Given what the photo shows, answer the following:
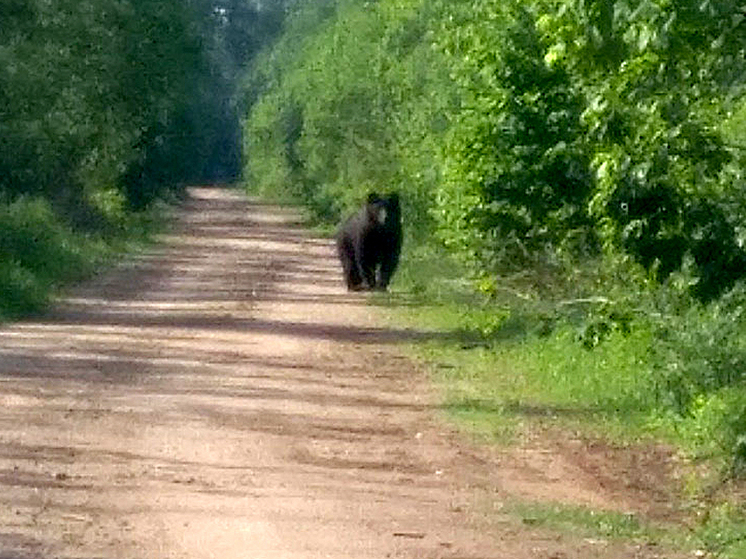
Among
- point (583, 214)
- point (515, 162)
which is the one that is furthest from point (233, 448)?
point (515, 162)

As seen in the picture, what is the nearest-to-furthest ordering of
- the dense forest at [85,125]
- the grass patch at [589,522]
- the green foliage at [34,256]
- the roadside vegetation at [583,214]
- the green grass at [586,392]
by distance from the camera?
the roadside vegetation at [583,214] < the grass patch at [589,522] < the green grass at [586,392] < the green foliage at [34,256] < the dense forest at [85,125]

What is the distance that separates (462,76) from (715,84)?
43.2ft

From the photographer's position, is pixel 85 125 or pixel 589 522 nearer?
pixel 589 522

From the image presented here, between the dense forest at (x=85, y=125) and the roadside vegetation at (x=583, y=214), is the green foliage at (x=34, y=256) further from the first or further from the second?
the roadside vegetation at (x=583, y=214)

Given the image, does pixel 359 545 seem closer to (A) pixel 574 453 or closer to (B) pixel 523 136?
(A) pixel 574 453

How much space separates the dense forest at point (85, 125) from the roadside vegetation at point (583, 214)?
19.9ft

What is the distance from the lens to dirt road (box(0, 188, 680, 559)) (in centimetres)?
1288

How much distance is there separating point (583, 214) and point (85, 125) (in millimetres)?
24483

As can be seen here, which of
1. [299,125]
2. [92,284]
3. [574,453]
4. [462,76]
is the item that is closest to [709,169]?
[574,453]

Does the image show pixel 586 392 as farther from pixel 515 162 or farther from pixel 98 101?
pixel 98 101

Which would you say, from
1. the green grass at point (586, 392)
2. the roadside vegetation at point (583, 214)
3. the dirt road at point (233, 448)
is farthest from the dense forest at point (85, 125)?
the green grass at point (586, 392)

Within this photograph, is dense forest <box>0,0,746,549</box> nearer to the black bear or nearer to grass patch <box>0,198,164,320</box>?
grass patch <box>0,198,164,320</box>

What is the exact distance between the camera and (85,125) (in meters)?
46.8

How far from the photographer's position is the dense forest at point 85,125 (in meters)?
35.4
